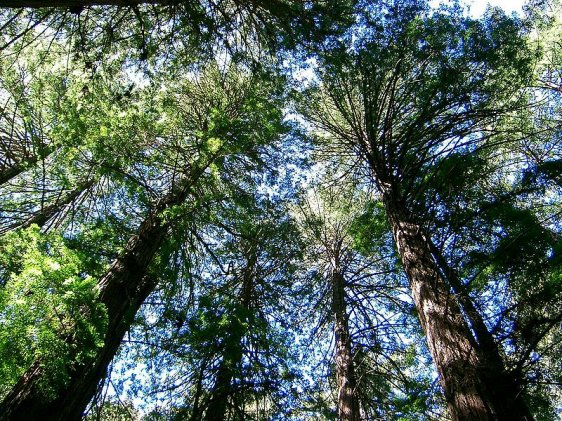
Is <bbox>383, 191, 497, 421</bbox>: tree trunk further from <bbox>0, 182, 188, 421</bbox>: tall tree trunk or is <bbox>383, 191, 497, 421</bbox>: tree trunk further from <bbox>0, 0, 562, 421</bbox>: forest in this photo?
<bbox>0, 182, 188, 421</bbox>: tall tree trunk

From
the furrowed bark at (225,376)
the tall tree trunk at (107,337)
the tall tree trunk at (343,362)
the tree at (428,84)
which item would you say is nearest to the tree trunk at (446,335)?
the tree at (428,84)

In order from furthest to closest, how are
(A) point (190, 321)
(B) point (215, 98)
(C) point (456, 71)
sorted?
(B) point (215, 98), (C) point (456, 71), (A) point (190, 321)

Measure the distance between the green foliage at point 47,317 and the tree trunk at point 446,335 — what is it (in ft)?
11.0

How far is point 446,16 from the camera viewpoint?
6.64 meters

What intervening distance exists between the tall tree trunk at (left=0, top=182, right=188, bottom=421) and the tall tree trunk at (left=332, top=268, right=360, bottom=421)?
376cm

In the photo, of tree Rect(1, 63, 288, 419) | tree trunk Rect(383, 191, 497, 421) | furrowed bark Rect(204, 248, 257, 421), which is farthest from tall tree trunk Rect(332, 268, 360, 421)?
tree Rect(1, 63, 288, 419)

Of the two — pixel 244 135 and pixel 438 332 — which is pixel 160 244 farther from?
pixel 438 332

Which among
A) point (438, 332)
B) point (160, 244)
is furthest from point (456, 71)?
point (160, 244)

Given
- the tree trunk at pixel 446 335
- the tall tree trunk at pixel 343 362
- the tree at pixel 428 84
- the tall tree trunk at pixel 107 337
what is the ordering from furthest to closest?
1. the tall tree trunk at pixel 343 362
2. the tree at pixel 428 84
3. the tall tree trunk at pixel 107 337
4. the tree trunk at pixel 446 335

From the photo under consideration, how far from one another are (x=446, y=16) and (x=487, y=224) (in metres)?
3.67

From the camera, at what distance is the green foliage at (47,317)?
316 centimetres

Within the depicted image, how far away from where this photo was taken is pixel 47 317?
3.49 m

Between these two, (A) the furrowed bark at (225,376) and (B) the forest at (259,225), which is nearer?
(B) the forest at (259,225)

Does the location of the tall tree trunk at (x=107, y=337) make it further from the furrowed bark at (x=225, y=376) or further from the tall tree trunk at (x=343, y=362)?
the tall tree trunk at (x=343, y=362)
